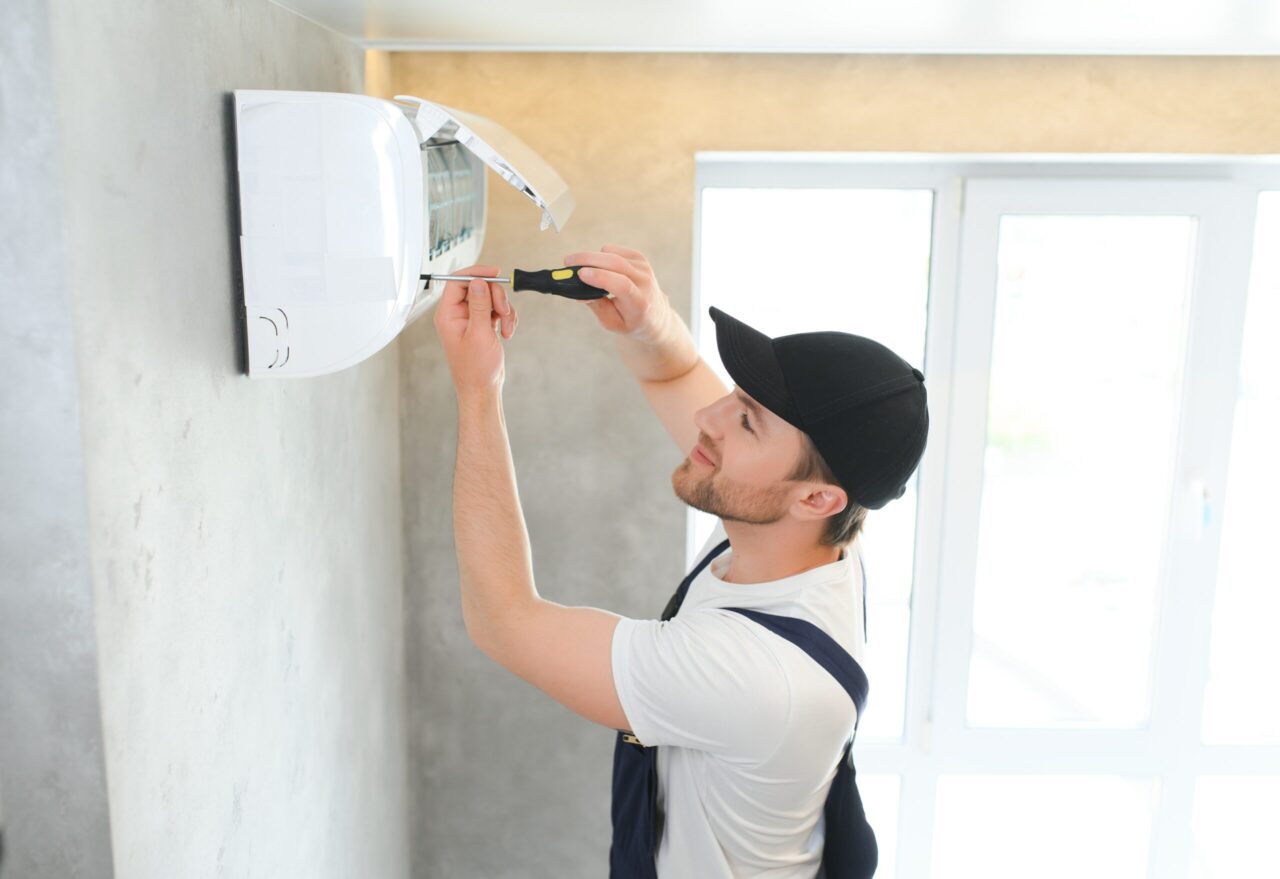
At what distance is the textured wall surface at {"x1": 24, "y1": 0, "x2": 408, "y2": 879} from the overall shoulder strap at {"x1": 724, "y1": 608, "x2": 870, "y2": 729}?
2.18 feet

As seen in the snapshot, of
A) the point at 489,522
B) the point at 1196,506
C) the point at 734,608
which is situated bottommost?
the point at 1196,506

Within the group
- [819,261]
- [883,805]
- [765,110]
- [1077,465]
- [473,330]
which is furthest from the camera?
[883,805]

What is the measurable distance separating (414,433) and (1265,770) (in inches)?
96.3

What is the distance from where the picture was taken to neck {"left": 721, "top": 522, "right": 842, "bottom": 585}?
5.06 ft

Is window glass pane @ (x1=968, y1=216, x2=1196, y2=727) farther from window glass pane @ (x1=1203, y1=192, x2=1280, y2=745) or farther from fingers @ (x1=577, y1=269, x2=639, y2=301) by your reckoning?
fingers @ (x1=577, y1=269, x2=639, y2=301)

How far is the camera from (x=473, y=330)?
1325mm

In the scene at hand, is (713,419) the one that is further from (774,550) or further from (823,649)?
(823,649)

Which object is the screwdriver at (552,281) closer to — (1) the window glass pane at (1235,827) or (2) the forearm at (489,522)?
(2) the forearm at (489,522)

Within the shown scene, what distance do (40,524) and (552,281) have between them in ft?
2.08

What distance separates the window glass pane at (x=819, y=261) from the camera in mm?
2619

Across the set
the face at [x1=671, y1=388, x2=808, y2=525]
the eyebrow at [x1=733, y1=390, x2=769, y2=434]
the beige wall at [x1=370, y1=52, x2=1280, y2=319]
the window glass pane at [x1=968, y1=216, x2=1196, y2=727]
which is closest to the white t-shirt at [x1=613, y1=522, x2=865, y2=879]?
the face at [x1=671, y1=388, x2=808, y2=525]

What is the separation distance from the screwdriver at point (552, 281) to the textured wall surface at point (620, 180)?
3.23ft

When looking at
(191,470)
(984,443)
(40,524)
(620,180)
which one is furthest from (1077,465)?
(40,524)

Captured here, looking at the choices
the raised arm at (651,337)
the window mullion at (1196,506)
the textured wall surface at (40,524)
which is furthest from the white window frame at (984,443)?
the textured wall surface at (40,524)
